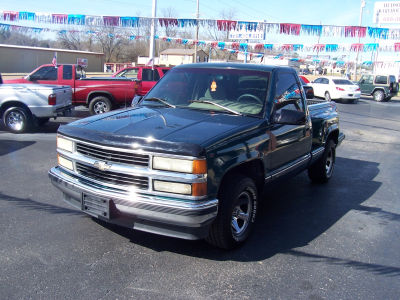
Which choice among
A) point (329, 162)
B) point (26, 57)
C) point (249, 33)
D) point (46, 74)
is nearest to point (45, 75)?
point (46, 74)

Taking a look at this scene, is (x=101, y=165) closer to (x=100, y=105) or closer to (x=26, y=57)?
(x=100, y=105)

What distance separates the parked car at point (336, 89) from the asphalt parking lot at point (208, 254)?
745 inches

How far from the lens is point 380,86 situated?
27.0 meters

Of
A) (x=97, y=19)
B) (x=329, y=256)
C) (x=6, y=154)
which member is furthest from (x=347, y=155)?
(x=97, y=19)

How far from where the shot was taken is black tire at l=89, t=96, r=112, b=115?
40.2 feet

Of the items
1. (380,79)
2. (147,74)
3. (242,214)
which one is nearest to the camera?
(242,214)

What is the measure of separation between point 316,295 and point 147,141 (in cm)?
191

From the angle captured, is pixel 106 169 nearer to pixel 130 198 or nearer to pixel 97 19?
pixel 130 198

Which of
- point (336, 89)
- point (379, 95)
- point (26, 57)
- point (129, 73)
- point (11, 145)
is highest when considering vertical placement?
point (26, 57)

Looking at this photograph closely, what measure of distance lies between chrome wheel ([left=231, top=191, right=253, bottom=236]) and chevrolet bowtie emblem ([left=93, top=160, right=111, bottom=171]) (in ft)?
4.21

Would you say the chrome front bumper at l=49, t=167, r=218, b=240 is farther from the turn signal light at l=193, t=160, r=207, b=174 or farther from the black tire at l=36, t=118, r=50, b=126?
the black tire at l=36, t=118, r=50, b=126

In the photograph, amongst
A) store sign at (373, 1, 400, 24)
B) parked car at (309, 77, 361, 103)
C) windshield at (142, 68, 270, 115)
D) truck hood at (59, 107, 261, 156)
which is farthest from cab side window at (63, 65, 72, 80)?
store sign at (373, 1, 400, 24)

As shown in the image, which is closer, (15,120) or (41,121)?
(15,120)

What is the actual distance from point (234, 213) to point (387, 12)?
4894 cm
